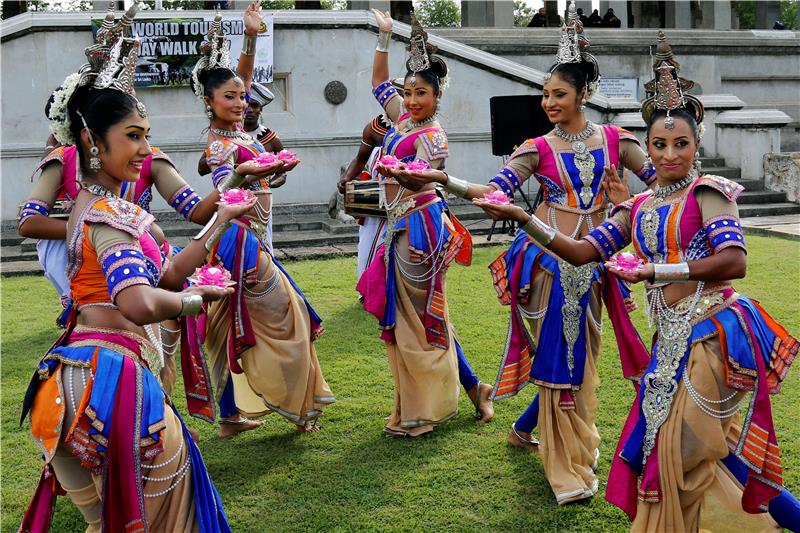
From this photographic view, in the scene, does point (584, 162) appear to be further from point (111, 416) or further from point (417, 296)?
point (111, 416)

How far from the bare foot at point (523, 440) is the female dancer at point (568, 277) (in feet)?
1.42

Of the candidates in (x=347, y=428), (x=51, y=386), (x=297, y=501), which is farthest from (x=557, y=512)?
(x=51, y=386)

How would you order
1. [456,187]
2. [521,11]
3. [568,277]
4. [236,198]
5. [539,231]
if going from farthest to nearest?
[521,11] → [568,277] → [456,187] → [539,231] → [236,198]

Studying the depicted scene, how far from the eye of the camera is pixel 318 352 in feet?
24.0

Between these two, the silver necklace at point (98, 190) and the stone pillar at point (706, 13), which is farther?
the stone pillar at point (706, 13)

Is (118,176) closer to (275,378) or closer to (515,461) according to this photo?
(275,378)

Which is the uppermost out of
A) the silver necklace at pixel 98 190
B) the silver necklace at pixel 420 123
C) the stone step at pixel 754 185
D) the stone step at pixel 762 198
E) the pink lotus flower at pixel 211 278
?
the silver necklace at pixel 420 123

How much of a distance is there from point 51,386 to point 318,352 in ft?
13.4

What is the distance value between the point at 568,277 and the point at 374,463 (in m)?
1.59

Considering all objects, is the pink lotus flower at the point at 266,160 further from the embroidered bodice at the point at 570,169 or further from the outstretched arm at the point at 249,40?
the outstretched arm at the point at 249,40

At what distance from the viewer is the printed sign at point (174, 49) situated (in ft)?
44.8

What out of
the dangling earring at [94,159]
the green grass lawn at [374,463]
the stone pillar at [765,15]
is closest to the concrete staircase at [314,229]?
the green grass lawn at [374,463]

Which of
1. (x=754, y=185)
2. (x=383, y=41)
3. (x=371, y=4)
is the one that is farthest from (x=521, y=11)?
(x=383, y=41)

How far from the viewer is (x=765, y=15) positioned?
31250mm
